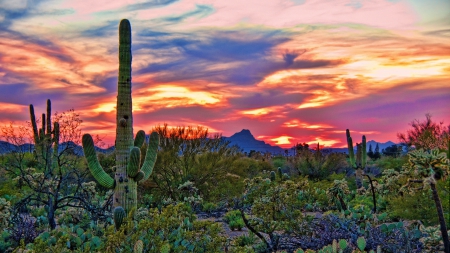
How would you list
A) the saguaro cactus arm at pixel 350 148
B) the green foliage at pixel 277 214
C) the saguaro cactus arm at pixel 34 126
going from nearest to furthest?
the green foliage at pixel 277 214 < the saguaro cactus arm at pixel 34 126 < the saguaro cactus arm at pixel 350 148

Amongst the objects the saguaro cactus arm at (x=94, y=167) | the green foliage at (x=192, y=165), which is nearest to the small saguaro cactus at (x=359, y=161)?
the green foliage at (x=192, y=165)

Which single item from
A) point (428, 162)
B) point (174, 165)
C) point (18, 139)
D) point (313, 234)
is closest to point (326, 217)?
point (313, 234)

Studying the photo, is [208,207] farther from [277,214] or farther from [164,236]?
[164,236]

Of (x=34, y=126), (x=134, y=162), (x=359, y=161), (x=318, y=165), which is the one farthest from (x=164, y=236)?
(x=318, y=165)

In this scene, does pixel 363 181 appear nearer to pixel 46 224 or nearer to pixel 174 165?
pixel 174 165

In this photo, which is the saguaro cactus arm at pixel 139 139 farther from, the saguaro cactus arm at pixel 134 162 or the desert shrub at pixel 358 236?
the desert shrub at pixel 358 236

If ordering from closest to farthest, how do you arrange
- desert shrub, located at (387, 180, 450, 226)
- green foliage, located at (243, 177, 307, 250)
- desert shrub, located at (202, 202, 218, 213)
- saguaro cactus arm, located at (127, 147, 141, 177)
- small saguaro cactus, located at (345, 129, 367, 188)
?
green foliage, located at (243, 177, 307, 250) < saguaro cactus arm, located at (127, 147, 141, 177) < desert shrub, located at (387, 180, 450, 226) < desert shrub, located at (202, 202, 218, 213) < small saguaro cactus, located at (345, 129, 367, 188)

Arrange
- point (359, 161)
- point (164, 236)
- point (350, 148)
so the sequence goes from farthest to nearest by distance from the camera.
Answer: point (350, 148) < point (359, 161) < point (164, 236)

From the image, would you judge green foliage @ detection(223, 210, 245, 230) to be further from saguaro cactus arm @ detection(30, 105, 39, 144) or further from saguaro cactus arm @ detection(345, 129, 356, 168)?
saguaro cactus arm @ detection(345, 129, 356, 168)

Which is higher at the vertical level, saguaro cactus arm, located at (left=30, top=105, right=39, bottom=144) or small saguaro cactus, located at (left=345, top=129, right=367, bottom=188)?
saguaro cactus arm, located at (left=30, top=105, right=39, bottom=144)

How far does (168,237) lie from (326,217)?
3.12 meters

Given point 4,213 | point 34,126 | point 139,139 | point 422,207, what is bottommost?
point 422,207

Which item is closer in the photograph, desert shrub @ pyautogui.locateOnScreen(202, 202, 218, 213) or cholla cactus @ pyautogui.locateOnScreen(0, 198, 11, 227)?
cholla cactus @ pyautogui.locateOnScreen(0, 198, 11, 227)

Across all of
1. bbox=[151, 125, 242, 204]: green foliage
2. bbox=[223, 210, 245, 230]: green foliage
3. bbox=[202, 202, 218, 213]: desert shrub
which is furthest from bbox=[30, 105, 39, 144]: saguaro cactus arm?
bbox=[223, 210, 245, 230]: green foliage
